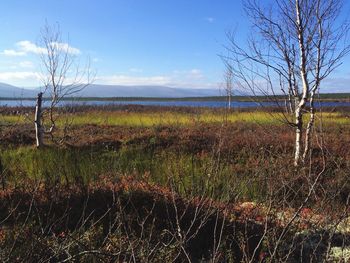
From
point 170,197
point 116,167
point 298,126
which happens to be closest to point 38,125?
point 116,167

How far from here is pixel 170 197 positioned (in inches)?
288

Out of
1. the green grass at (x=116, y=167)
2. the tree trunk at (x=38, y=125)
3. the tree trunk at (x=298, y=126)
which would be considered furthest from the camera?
the tree trunk at (x=38, y=125)

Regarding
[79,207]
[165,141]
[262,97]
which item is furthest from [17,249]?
[165,141]

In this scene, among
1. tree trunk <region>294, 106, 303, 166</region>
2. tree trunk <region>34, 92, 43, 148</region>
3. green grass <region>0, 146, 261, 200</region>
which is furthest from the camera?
tree trunk <region>34, 92, 43, 148</region>

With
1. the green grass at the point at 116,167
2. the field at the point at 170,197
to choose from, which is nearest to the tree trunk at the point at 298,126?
the field at the point at 170,197

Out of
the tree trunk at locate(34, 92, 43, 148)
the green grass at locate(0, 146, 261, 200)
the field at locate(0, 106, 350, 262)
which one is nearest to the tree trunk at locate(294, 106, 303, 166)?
the field at locate(0, 106, 350, 262)

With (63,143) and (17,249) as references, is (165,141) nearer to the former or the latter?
(63,143)

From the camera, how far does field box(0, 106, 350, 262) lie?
446 cm

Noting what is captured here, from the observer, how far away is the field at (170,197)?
14.6 feet

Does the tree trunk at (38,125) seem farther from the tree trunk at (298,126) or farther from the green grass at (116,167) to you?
the tree trunk at (298,126)

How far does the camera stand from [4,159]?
12.1 metres

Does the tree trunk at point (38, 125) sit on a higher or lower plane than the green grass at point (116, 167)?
higher

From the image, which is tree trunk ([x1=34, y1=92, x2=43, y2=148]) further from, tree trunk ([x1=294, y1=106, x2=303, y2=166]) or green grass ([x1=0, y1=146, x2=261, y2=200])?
tree trunk ([x1=294, y1=106, x2=303, y2=166])

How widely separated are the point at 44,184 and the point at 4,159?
5187 mm
